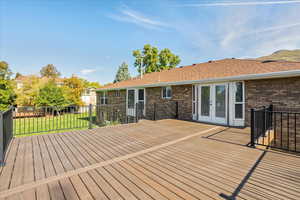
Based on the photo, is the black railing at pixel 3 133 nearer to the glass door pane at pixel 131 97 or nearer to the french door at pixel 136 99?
the french door at pixel 136 99

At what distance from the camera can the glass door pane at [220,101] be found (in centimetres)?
674

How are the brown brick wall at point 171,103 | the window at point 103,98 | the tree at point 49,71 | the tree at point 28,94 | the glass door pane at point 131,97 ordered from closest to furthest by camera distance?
the brown brick wall at point 171,103, the glass door pane at point 131,97, the window at point 103,98, the tree at point 28,94, the tree at point 49,71

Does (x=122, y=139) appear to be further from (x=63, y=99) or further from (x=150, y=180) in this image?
(x=63, y=99)

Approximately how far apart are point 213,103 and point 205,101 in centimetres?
42

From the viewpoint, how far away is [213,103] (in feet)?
23.2

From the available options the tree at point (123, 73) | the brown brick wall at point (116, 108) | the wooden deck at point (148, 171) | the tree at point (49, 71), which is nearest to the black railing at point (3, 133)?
the wooden deck at point (148, 171)

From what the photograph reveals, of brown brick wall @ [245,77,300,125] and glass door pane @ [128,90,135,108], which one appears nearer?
brown brick wall @ [245,77,300,125]

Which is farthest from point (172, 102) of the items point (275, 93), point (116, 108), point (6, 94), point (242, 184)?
point (6, 94)

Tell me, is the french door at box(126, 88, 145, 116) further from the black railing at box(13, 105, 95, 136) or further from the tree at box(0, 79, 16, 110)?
the tree at box(0, 79, 16, 110)

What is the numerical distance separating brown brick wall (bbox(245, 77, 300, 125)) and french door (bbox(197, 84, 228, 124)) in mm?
893

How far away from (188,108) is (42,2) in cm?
1031

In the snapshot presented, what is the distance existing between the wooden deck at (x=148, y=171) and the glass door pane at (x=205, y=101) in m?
3.40

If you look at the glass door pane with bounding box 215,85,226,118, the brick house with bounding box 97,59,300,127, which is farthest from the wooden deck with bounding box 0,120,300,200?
the glass door pane with bounding box 215,85,226,118

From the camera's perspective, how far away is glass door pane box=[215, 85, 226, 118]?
674cm
